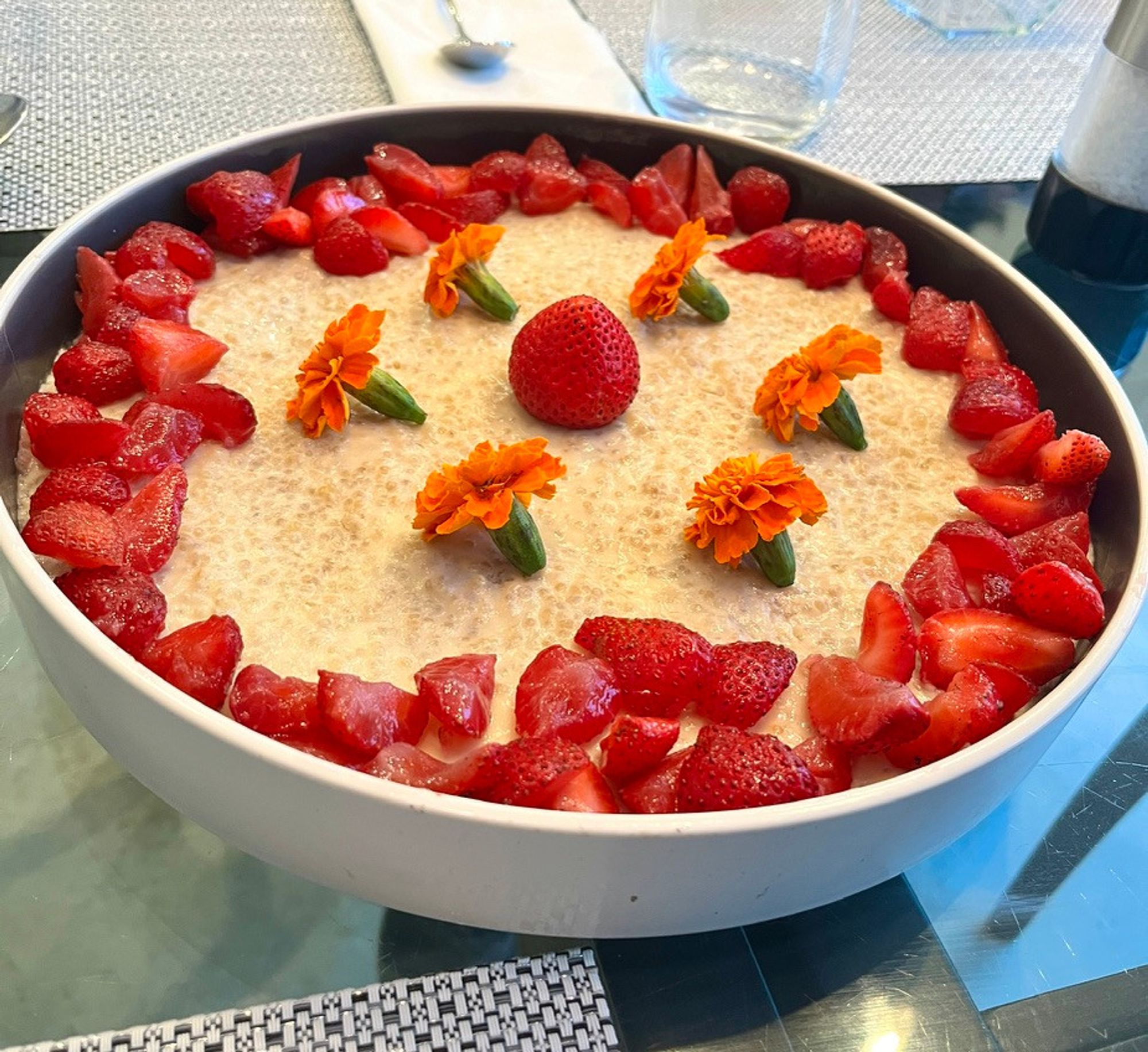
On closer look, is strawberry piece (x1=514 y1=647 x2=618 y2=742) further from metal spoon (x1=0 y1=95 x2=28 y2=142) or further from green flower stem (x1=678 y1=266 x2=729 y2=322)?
metal spoon (x1=0 y1=95 x2=28 y2=142)

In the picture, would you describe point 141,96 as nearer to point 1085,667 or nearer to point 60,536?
point 60,536

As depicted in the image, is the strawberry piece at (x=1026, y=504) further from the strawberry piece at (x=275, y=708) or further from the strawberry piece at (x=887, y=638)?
the strawberry piece at (x=275, y=708)

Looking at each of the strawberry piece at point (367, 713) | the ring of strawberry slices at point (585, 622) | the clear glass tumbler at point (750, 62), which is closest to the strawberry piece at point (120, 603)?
the ring of strawberry slices at point (585, 622)

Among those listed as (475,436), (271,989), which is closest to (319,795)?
(271,989)

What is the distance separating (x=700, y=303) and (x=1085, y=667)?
46 cm

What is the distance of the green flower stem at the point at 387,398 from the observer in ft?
2.70

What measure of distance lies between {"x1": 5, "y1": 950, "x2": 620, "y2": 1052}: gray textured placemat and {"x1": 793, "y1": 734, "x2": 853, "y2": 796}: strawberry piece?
0.16m

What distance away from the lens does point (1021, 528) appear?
0.81m

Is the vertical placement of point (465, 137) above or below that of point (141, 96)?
above

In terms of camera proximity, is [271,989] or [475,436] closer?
[271,989]

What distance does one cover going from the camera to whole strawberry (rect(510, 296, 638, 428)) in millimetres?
823

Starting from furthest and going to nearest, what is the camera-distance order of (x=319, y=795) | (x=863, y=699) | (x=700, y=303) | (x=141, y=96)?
(x=141, y=96) → (x=700, y=303) → (x=863, y=699) → (x=319, y=795)

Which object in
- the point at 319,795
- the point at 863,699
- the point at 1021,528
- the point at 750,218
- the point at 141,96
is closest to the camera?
the point at 319,795

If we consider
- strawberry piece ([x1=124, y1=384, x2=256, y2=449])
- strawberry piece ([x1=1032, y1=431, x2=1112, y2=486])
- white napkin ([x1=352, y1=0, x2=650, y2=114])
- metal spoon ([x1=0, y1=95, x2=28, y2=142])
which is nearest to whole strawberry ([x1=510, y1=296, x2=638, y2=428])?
strawberry piece ([x1=124, y1=384, x2=256, y2=449])
